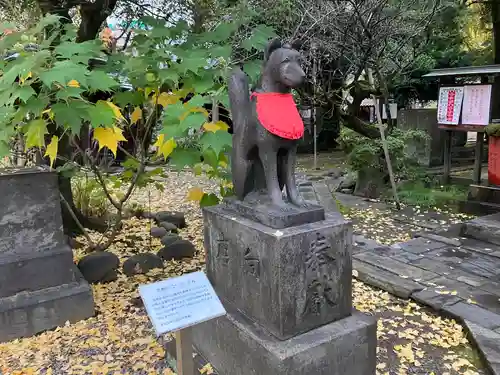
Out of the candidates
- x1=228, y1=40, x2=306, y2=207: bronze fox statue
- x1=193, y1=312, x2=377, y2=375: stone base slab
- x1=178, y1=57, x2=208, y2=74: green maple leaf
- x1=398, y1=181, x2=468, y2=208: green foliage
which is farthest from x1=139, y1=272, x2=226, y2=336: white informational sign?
x1=398, y1=181, x2=468, y2=208: green foliage

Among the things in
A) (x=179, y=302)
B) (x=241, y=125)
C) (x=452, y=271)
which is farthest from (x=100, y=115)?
(x=452, y=271)

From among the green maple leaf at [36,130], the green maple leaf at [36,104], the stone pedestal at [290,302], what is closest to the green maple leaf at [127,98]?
the green maple leaf at [36,130]

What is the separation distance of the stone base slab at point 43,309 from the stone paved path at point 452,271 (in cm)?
330

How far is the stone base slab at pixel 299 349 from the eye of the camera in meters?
2.86

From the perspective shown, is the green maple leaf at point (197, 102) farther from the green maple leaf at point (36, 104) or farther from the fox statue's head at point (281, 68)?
the green maple leaf at point (36, 104)

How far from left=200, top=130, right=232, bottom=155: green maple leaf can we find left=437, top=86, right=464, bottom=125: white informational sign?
7354 mm

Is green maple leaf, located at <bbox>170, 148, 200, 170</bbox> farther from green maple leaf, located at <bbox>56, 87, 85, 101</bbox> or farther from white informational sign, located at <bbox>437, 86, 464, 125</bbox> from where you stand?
white informational sign, located at <bbox>437, 86, 464, 125</bbox>

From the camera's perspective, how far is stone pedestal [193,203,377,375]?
2.86 m

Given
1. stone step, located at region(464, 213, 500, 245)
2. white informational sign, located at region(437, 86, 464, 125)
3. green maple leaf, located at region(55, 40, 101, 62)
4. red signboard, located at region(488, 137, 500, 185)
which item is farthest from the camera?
white informational sign, located at region(437, 86, 464, 125)

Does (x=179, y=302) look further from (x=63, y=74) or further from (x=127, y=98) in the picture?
(x=127, y=98)

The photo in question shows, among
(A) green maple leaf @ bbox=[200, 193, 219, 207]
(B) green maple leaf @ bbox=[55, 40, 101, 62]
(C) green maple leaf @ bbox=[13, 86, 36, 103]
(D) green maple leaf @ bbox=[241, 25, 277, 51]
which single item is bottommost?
(A) green maple leaf @ bbox=[200, 193, 219, 207]

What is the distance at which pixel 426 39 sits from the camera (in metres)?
11.0

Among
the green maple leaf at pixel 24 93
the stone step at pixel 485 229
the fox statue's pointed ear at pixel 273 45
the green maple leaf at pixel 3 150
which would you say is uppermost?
the fox statue's pointed ear at pixel 273 45

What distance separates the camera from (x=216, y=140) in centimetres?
363
